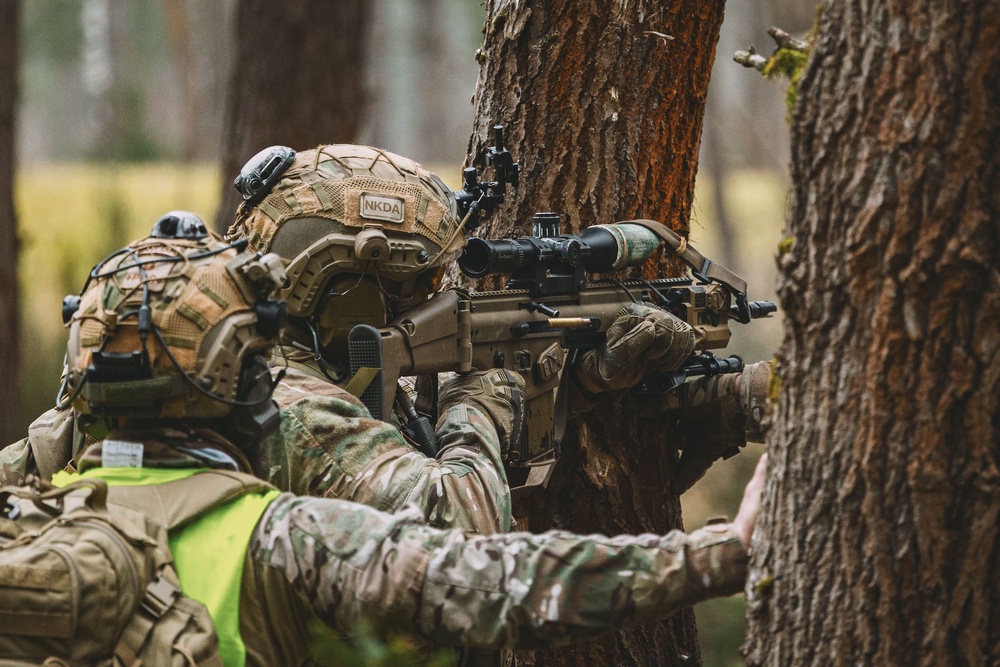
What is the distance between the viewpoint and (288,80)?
9.95 metres

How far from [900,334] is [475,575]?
1045 mm

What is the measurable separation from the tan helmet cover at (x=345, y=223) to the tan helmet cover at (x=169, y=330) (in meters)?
0.76

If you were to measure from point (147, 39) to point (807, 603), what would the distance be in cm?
4162

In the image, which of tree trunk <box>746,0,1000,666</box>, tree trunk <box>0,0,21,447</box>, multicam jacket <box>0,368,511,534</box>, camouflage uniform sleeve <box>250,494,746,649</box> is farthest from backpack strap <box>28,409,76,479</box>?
tree trunk <box>0,0,21,447</box>

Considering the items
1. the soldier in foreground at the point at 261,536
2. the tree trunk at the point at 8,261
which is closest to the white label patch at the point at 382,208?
the soldier in foreground at the point at 261,536

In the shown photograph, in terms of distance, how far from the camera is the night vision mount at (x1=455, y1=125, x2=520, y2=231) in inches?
163

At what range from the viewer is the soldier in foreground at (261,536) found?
259 cm

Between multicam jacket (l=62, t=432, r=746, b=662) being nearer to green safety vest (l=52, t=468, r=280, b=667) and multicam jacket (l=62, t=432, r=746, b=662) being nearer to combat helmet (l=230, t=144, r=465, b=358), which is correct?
green safety vest (l=52, t=468, r=280, b=667)

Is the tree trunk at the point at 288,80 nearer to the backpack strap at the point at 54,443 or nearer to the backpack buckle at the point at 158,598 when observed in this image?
the backpack strap at the point at 54,443

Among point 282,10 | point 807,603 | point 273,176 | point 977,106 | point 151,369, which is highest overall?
point 282,10

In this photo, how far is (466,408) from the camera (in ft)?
12.9

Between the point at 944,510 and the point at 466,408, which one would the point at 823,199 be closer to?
the point at 944,510

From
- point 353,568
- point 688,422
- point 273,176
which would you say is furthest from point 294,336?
point 688,422

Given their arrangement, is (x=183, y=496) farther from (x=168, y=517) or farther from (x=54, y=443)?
(x=54, y=443)
